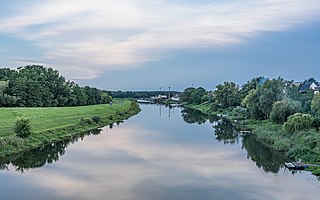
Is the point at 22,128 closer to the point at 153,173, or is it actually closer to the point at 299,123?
the point at 153,173

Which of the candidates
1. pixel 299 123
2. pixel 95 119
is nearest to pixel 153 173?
pixel 299 123

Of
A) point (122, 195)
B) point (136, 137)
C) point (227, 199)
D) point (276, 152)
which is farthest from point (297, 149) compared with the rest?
point (136, 137)

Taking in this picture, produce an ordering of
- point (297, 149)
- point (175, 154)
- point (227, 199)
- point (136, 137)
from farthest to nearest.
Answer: point (136, 137), point (175, 154), point (297, 149), point (227, 199)

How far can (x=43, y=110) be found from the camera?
51000 millimetres

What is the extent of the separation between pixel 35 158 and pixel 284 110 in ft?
76.9

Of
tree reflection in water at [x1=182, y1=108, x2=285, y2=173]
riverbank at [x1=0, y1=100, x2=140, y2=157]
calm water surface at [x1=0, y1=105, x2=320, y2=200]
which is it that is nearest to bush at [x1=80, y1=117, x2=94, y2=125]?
riverbank at [x1=0, y1=100, x2=140, y2=157]

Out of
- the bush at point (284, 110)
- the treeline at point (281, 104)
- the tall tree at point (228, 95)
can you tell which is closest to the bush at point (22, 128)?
the treeline at point (281, 104)

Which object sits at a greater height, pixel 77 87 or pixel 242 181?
pixel 77 87

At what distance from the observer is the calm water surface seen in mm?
17641

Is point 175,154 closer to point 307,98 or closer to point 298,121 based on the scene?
point 298,121

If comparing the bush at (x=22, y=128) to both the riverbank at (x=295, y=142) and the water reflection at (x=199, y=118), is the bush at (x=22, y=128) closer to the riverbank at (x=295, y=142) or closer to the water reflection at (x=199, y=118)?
the riverbank at (x=295, y=142)

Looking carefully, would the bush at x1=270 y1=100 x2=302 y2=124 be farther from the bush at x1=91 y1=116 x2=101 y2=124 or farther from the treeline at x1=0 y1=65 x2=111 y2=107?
the treeline at x1=0 y1=65 x2=111 y2=107

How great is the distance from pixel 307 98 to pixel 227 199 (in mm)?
27355

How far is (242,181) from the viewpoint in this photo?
789 inches
